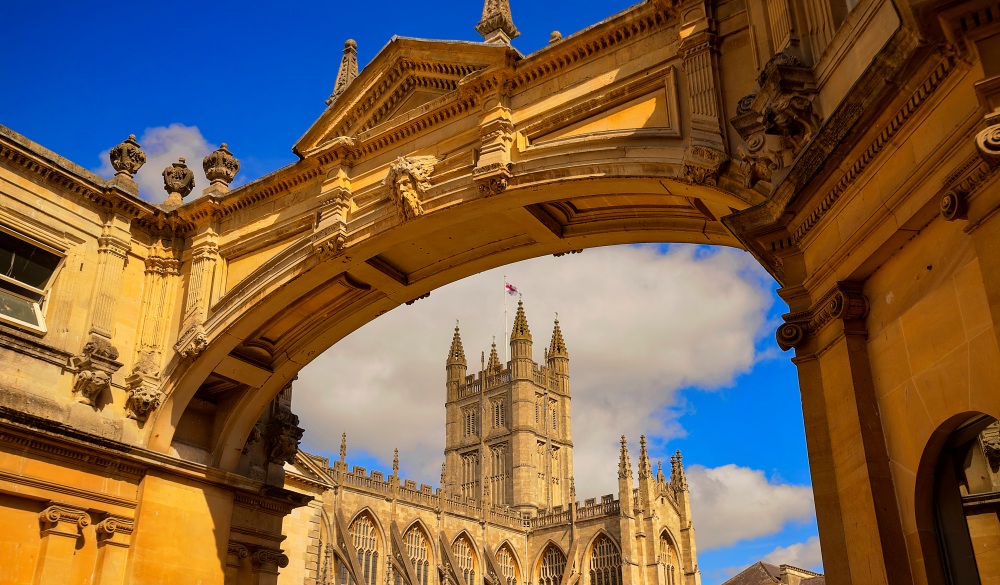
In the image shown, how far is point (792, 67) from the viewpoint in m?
7.41

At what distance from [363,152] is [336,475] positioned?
177 feet

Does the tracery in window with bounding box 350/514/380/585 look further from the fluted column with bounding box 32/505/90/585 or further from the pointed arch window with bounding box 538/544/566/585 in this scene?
the fluted column with bounding box 32/505/90/585

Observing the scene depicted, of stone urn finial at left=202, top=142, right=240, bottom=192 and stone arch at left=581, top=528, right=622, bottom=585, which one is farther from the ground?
stone arch at left=581, top=528, right=622, bottom=585

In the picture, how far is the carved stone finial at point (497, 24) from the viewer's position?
1230 cm

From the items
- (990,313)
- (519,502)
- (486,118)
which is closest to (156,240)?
(486,118)

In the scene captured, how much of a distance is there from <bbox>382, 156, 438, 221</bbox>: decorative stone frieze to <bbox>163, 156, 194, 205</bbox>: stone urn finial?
17.4 ft

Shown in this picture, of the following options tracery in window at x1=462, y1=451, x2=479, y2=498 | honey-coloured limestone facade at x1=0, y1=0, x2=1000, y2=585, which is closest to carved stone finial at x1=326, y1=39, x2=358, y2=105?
honey-coloured limestone facade at x1=0, y1=0, x2=1000, y2=585

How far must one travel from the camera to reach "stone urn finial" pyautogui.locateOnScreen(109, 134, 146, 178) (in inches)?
585

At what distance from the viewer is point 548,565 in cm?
7988

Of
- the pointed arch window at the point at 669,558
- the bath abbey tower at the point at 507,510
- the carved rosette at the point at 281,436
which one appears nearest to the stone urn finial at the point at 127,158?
the carved rosette at the point at 281,436

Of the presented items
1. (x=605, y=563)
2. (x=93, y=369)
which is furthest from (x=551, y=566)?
(x=93, y=369)

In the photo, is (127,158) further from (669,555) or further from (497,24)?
(669,555)

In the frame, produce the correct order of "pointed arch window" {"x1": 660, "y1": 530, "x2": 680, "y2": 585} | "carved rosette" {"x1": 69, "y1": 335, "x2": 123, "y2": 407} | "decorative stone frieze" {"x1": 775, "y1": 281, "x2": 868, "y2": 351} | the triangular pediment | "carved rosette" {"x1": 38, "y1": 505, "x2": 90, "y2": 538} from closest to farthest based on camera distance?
"decorative stone frieze" {"x1": 775, "y1": 281, "x2": 868, "y2": 351} → "carved rosette" {"x1": 38, "y1": 505, "x2": 90, "y2": 538} → the triangular pediment → "carved rosette" {"x1": 69, "y1": 335, "x2": 123, "y2": 407} → "pointed arch window" {"x1": 660, "y1": 530, "x2": 680, "y2": 585}

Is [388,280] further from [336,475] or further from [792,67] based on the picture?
[336,475]
